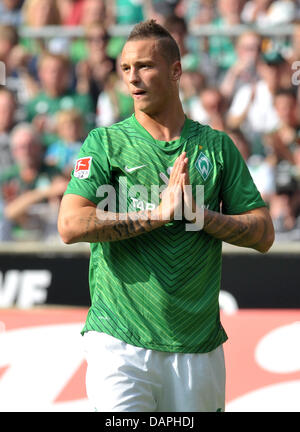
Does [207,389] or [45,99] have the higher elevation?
[45,99]

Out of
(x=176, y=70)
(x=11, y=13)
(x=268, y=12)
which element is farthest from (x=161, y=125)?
(x=11, y=13)

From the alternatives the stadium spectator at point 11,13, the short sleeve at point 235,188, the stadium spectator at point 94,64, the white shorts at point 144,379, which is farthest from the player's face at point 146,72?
the stadium spectator at point 11,13

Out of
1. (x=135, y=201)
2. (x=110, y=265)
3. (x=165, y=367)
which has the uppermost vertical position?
(x=135, y=201)

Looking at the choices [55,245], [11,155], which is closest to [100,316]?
[55,245]

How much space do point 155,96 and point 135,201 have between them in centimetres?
43

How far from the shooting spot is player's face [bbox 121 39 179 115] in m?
2.95

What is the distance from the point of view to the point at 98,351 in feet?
9.59

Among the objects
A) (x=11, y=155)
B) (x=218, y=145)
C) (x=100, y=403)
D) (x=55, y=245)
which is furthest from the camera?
(x=11, y=155)

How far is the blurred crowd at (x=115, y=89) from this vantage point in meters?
6.98

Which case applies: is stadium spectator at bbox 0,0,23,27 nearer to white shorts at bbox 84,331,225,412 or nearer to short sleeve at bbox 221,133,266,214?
short sleeve at bbox 221,133,266,214

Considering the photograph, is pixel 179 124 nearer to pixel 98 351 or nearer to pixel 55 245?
→ pixel 98 351

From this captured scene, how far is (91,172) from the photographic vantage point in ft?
9.62

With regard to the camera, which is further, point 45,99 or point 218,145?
point 45,99

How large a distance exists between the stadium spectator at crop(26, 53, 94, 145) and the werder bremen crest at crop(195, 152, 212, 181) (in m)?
4.44
